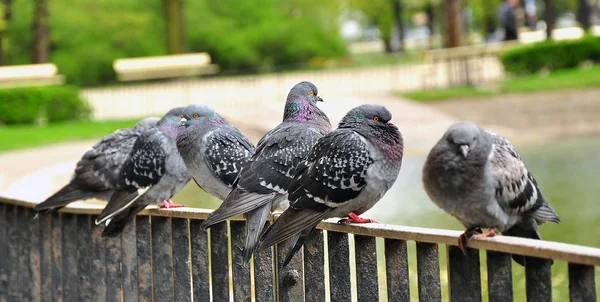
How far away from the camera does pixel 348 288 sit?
3947 millimetres

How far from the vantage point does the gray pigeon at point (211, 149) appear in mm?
4816

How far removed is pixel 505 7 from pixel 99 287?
20.9 m

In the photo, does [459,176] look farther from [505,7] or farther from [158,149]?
[505,7]

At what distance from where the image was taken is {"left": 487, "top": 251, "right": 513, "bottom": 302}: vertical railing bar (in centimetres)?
337

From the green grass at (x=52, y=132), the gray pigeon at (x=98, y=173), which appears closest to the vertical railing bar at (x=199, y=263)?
the gray pigeon at (x=98, y=173)

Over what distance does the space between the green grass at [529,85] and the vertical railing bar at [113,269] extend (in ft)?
53.7

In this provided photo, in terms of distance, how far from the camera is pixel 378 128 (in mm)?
4090

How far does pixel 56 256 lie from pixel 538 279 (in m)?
3.28

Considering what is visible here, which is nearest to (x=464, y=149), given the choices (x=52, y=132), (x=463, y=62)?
(x=52, y=132)

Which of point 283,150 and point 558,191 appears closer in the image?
point 283,150

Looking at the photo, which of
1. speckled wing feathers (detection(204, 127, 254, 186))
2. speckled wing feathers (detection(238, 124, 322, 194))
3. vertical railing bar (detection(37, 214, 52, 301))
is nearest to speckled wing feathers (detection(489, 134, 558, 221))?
speckled wing feathers (detection(238, 124, 322, 194))

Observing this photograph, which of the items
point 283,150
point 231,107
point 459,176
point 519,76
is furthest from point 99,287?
point 519,76

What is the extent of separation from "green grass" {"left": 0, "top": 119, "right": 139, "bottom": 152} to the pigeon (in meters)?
15.1

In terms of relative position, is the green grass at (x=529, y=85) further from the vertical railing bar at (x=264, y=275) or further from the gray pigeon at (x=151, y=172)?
the vertical railing bar at (x=264, y=275)
